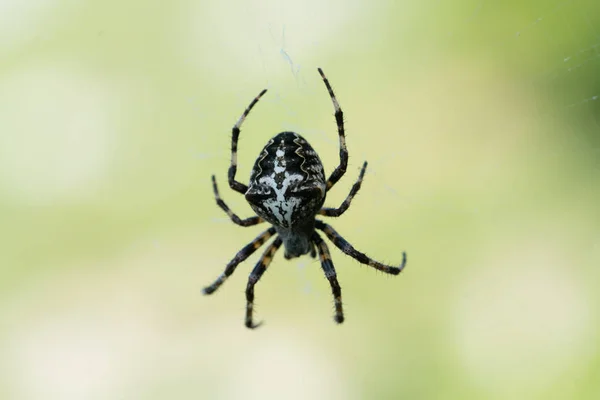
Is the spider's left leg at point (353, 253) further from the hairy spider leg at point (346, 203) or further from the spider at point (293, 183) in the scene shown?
the hairy spider leg at point (346, 203)

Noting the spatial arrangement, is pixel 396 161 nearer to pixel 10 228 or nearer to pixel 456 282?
pixel 456 282

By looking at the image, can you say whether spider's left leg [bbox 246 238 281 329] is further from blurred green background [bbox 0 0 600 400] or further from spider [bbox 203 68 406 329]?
blurred green background [bbox 0 0 600 400]

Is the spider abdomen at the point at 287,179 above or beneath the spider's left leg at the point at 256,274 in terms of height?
above

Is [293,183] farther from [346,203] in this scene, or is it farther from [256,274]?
[256,274]

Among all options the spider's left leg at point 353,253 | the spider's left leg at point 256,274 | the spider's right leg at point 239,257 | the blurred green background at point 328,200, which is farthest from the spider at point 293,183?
the blurred green background at point 328,200

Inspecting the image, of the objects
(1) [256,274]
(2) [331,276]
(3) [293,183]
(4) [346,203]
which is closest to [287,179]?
(3) [293,183]
